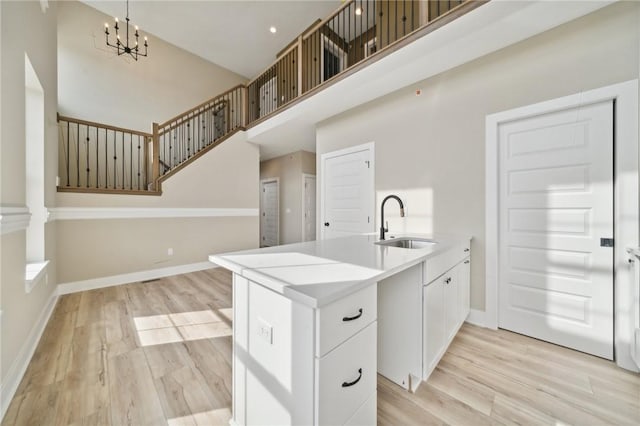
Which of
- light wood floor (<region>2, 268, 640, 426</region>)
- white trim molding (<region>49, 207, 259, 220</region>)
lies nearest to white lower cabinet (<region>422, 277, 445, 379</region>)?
light wood floor (<region>2, 268, 640, 426</region>)

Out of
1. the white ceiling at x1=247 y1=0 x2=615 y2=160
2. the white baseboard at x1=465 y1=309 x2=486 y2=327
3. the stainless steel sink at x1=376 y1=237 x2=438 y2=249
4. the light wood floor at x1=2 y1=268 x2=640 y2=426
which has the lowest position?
the light wood floor at x1=2 y1=268 x2=640 y2=426

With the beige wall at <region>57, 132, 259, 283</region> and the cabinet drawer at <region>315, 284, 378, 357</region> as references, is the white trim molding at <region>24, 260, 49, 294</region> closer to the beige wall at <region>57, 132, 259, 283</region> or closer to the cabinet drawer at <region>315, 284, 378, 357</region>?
the beige wall at <region>57, 132, 259, 283</region>

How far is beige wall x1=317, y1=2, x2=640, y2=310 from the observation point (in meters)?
1.83

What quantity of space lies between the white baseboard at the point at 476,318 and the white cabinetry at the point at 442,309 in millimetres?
214

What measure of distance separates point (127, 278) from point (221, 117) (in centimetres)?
436

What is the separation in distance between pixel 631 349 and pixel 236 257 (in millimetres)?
2716

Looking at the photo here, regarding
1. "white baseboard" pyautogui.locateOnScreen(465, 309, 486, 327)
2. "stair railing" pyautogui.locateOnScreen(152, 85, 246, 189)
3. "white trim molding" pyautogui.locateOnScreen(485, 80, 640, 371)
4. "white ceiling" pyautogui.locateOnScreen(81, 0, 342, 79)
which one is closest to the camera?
"white trim molding" pyautogui.locateOnScreen(485, 80, 640, 371)

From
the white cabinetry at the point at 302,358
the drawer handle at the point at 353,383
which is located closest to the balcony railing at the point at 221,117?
the white cabinetry at the point at 302,358

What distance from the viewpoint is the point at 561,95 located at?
1983 mm

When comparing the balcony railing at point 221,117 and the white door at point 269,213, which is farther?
the white door at point 269,213

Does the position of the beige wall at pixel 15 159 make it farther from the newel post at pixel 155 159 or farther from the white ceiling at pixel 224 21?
the white ceiling at pixel 224 21

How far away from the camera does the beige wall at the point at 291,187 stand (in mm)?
6250

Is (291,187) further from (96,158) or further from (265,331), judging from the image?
(265,331)

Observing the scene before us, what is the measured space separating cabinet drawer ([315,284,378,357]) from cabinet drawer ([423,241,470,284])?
543 millimetres
